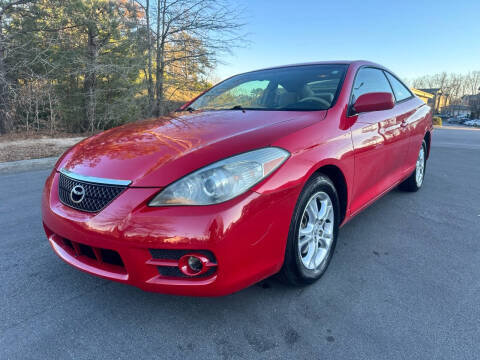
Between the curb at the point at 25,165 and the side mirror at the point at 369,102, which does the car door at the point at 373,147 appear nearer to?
the side mirror at the point at 369,102

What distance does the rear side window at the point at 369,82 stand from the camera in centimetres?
259

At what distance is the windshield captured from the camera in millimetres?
2449

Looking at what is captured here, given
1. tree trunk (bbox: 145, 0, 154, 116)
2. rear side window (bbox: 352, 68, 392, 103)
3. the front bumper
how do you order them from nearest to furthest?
the front bumper < rear side window (bbox: 352, 68, 392, 103) < tree trunk (bbox: 145, 0, 154, 116)

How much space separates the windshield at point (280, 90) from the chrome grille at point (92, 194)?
1445 mm

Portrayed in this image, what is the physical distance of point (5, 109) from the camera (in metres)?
12.2

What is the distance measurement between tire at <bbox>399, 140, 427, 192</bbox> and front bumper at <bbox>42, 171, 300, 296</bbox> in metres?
3.02

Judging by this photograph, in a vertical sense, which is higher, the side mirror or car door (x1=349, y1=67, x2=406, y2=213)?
the side mirror

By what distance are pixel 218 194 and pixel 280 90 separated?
1648 mm

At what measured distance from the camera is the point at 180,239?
1431mm

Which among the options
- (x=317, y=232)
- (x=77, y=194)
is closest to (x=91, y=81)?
(x=77, y=194)

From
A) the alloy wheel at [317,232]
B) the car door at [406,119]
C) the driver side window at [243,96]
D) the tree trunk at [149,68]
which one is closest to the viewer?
the alloy wheel at [317,232]

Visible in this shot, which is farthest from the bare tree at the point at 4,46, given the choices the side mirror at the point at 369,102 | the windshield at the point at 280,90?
the side mirror at the point at 369,102

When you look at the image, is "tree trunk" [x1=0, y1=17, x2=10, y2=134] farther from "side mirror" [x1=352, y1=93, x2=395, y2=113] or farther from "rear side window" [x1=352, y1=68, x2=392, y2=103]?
"side mirror" [x1=352, y1=93, x2=395, y2=113]

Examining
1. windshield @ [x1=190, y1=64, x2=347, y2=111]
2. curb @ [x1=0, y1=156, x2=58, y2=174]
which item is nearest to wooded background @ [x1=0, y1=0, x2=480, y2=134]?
curb @ [x1=0, y1=156, x2=58, y2=174]
